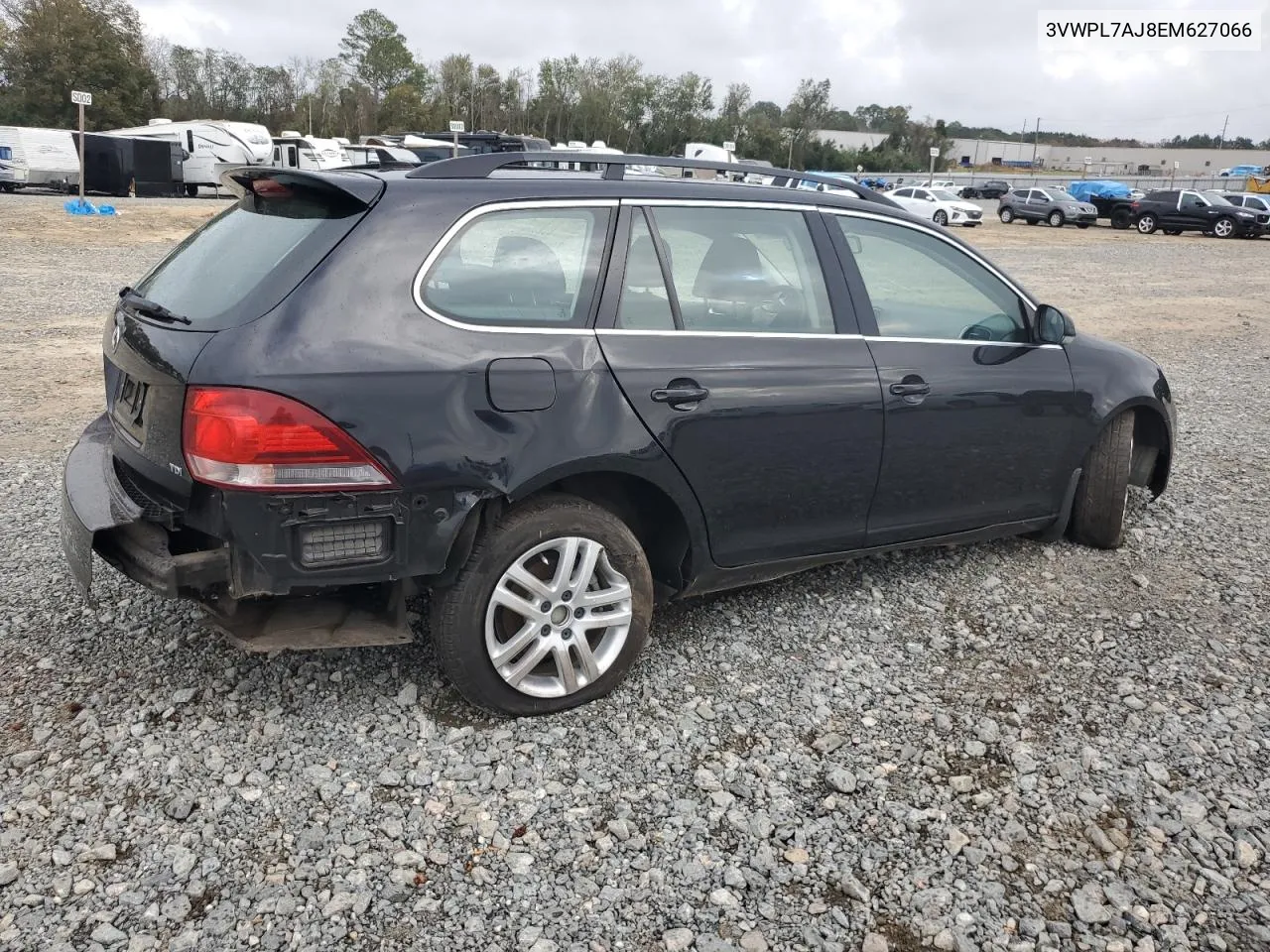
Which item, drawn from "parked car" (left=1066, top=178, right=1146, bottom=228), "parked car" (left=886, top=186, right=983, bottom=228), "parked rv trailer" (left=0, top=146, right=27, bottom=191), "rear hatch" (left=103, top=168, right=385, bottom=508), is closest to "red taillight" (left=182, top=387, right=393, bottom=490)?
"rear hatch" (left=103, top=168, right=385, bottom=508)

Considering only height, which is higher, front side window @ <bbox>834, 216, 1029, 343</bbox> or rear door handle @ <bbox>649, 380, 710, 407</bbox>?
front side window @ <bbox>834, 216, 1029, 343</bbox>

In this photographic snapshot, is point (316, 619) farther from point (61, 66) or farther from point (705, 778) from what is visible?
point (61, 66)

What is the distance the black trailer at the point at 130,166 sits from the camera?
32188mm

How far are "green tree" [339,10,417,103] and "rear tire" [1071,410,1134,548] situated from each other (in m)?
98.8

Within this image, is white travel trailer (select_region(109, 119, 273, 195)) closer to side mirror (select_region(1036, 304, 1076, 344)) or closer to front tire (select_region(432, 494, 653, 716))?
side mirror (select_region(1036, 304, 1076, 344))

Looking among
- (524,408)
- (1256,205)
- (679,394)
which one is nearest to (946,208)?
(1256,205)

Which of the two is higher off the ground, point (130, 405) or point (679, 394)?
point (679, 394)

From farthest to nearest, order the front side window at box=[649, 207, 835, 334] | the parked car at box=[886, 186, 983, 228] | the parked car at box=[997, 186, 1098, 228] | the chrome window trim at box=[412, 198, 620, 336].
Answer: the parked car at box=[997, 186, 1098, 228]
the parked car at box=[886, 186, 983, 228]
the front side window at box=[649, 207, 835, 334]
the chrome window trim at box=[412, 198, 620, 336]

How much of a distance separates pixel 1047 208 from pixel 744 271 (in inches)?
1594

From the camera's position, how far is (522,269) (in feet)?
10.6

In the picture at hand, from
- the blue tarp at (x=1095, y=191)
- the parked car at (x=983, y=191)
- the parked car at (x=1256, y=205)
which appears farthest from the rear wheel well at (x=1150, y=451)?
the parked car at (x=983, y=191)

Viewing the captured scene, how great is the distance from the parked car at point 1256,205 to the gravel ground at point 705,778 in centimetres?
3650

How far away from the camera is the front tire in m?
3.13

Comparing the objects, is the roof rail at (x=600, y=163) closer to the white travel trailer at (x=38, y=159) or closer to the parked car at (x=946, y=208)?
the parked car at (x=946, y=208)
